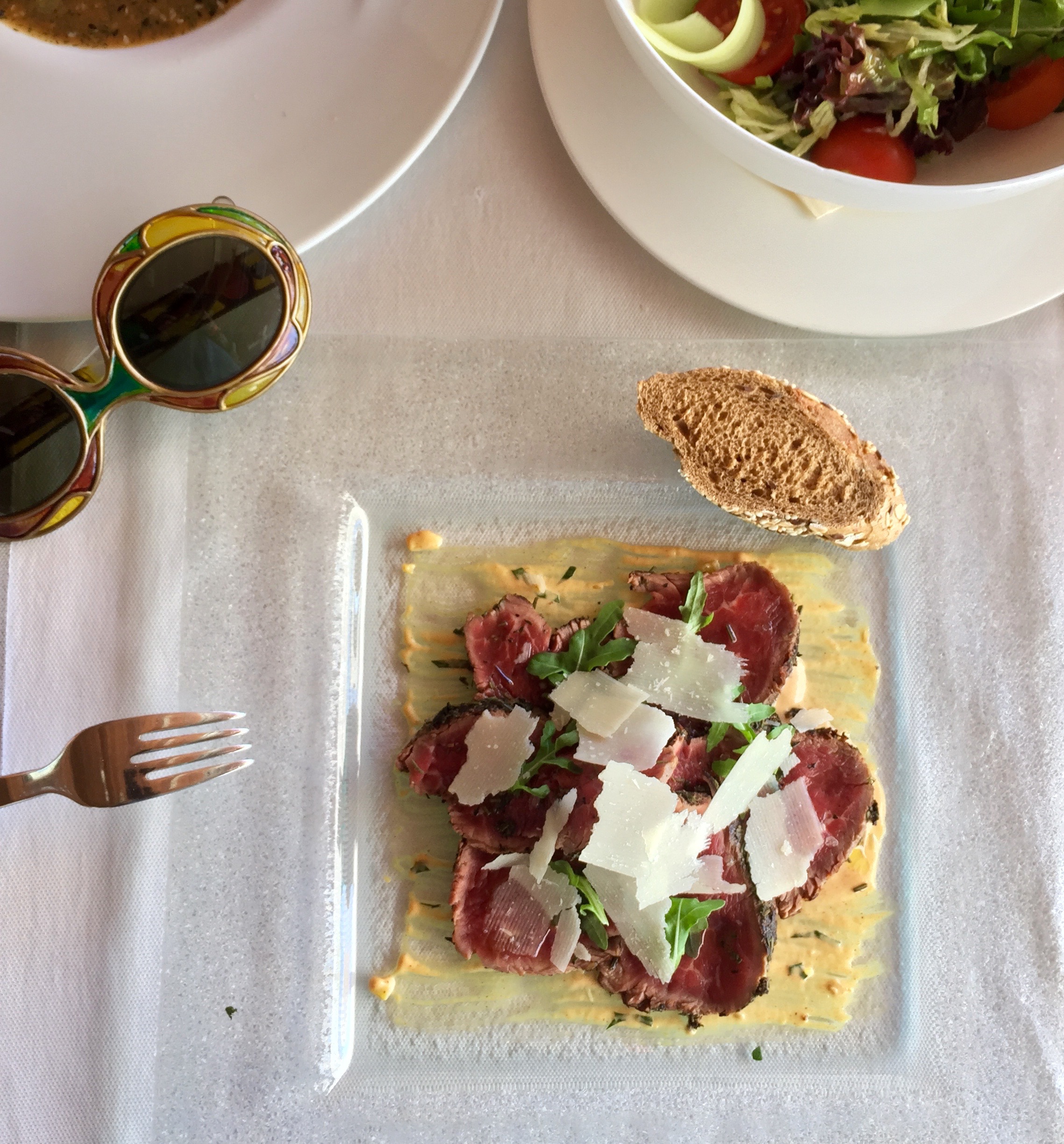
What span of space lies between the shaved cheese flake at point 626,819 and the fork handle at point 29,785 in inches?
23.2

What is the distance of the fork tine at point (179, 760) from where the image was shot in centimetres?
98

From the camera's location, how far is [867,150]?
93 cm

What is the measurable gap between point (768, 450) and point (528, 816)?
0.51m

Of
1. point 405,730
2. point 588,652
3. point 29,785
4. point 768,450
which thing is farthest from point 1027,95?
point 29,785

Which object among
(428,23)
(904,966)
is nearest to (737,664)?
(904,966)

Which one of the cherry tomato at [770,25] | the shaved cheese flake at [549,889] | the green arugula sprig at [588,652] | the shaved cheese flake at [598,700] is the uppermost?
the cherry tomato at [770,25]

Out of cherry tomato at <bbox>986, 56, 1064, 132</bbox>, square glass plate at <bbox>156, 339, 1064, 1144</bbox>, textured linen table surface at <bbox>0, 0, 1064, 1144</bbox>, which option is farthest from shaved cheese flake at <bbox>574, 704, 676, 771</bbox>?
cherry tomato at <bbox>986, 56, 1064, 132</bbox>

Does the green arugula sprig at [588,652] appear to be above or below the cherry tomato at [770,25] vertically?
below

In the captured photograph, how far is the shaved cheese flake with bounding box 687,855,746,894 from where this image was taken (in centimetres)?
97

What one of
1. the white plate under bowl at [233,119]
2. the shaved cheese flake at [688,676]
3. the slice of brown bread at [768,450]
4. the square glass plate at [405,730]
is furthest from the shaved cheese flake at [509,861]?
the white plate under bowl at [233,119]

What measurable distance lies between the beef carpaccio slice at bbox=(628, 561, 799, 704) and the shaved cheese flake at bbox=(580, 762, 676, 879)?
19 cm

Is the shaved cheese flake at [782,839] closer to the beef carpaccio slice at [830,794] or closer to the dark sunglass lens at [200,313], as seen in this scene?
the beef carpaccio slice at [830,794]

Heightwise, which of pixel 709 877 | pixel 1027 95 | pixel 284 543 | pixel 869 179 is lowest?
pixel 709 877

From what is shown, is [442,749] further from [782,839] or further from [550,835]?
[782,839]
